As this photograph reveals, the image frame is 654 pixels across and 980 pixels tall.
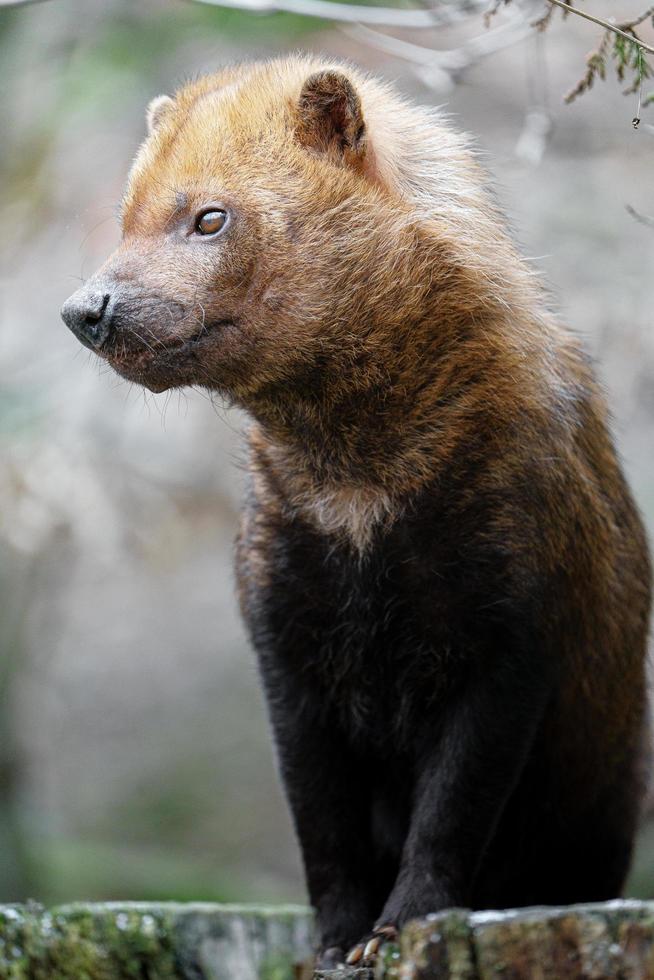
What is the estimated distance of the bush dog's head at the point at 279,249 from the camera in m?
4.22

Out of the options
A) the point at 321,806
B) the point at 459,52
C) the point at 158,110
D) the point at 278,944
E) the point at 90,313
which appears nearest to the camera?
the point at 278,944

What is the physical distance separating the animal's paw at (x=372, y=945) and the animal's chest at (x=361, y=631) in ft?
2.35

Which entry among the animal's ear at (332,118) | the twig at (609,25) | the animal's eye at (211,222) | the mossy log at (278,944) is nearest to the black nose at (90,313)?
the animal's eye at (211,222)

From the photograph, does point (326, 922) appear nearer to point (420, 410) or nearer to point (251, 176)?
point (420, 410)

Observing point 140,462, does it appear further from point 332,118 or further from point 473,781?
point 473,781

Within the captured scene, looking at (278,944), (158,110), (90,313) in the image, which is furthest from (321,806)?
(158,110)

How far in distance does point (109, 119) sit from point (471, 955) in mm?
9853

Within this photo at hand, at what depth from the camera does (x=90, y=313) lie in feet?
13.6

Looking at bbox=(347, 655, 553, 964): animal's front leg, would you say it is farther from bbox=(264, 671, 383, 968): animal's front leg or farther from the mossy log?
the mossy log

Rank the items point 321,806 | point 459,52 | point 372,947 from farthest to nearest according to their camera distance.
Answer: point 459,52 < point 321,806 < point 372,947

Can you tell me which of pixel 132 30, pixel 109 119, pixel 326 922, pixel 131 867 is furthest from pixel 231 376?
pixel 109 119

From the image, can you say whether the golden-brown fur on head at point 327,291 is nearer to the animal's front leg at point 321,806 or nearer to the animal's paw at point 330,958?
the animal's front leg at point 321,806

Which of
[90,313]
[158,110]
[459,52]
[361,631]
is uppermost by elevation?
[459,52]

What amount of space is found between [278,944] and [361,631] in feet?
6.23
